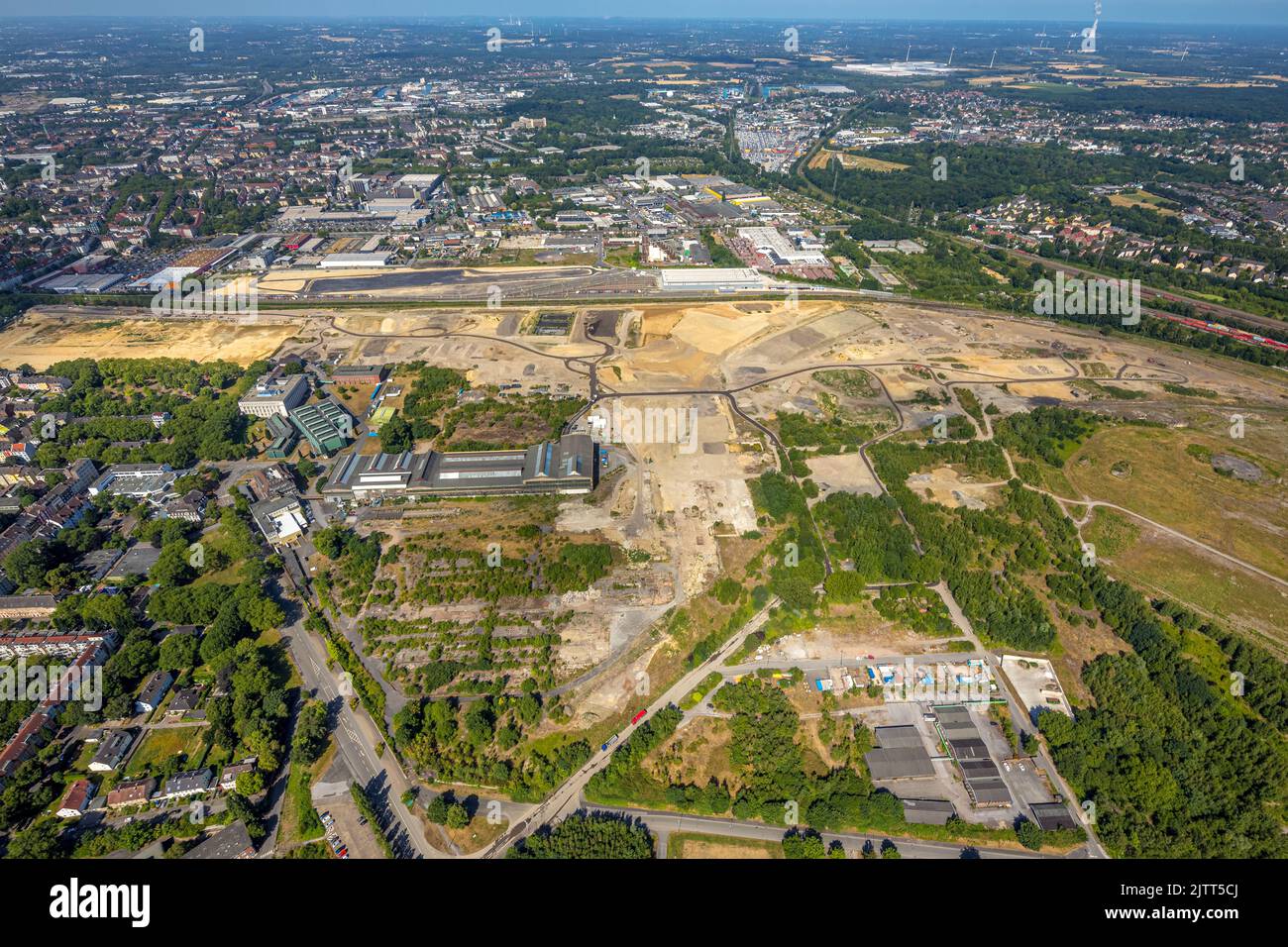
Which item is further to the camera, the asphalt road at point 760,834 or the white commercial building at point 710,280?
the white commercial building at point 710,280

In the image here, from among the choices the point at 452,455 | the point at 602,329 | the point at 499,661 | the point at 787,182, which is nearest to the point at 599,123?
the point at 787,182

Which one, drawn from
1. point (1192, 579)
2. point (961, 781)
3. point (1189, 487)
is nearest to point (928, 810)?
point (961, 781)

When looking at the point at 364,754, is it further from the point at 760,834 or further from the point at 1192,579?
the point at 1192,579

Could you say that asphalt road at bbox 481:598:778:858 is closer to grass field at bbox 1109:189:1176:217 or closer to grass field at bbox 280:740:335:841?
grass field at bbox 280:740:335:841

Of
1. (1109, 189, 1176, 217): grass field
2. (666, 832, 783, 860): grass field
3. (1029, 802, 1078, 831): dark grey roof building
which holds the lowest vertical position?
(666, 832, 783, 860): grass field

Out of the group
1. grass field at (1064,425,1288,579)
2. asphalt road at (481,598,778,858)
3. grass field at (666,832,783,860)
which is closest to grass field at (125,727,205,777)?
asphalt road at (481,598,778,858)

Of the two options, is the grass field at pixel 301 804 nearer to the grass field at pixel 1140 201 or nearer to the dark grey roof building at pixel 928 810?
the dark grey roof building at pixel 928 810

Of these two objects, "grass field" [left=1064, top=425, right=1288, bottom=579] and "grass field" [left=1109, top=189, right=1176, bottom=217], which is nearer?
"grass field" [left=1064, top=425, right=1288, bottom=579]

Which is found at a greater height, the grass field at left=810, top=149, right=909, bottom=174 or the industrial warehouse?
the grass field at left=810, top=149, right=909, bottom=174

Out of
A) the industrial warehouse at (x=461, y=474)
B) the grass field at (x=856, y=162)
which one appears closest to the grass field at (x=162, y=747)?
the industrial warehouse at (x=461, y=474)
